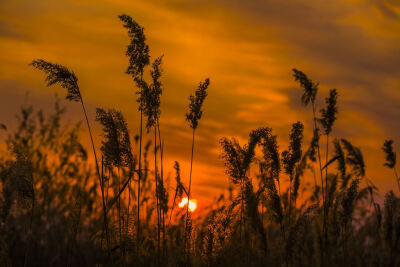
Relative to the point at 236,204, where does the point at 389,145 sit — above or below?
above

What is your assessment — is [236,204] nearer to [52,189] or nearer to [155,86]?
[155,86]

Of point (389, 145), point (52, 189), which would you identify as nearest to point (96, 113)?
point (389, 145)

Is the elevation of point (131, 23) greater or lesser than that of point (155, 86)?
greater

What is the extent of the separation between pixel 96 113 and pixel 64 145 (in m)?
5.12

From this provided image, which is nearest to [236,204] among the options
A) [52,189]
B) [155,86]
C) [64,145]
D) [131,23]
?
[155,86]

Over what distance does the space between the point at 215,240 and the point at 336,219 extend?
0.86m

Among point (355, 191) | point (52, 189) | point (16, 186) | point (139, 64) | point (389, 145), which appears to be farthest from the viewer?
point (52, 189)

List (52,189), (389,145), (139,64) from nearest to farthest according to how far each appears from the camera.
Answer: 1. (139,64)
2. (389,145)
3. (52,189)

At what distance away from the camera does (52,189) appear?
Result: 745 cm

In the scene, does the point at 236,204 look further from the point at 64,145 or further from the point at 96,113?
the point at 64,145

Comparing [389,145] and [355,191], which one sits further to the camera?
[389,145]

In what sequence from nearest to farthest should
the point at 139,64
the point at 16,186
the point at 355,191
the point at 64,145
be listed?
the point at 16,186 → the point at 139,64 → the point at 355,191 → the point at 64,145

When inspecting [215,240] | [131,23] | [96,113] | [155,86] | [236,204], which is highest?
[131,23]

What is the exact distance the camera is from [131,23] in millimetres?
3387
